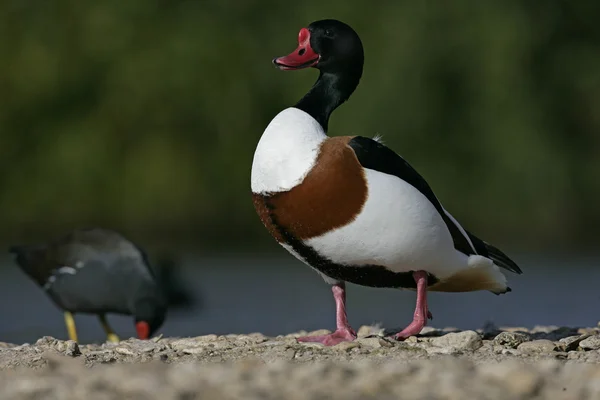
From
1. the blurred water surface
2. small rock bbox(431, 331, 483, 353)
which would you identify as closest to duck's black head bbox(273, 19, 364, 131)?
small rock bbox(431, 331, 483, 353)

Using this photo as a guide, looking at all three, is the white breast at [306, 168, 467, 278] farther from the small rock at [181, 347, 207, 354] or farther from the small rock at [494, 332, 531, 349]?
the small rock at [181, 347, 207, 354]

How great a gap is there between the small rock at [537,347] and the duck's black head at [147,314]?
4749mm

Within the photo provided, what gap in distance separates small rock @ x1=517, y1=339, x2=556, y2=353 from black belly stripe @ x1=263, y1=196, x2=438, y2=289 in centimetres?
58

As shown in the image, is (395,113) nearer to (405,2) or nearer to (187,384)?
(405,2)

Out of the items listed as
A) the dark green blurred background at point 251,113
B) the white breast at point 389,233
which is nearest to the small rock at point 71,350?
the white breast at point 389,233

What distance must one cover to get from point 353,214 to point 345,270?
32cm

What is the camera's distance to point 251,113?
1512cm

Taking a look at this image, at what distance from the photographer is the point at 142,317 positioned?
31.1 ft

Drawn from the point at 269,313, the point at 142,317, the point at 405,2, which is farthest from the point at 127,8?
the point at 142,317

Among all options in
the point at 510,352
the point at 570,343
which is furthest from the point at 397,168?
the point at 570,343

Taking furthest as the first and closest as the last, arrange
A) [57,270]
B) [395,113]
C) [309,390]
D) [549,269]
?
1. [395,113]
2. [549,269]
3. [57,270]
4. [309,390]

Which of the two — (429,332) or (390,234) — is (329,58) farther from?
(429,332)

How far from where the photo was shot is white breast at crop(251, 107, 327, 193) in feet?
17.1

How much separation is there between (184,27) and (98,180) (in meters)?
2.47
